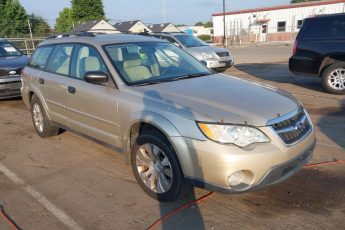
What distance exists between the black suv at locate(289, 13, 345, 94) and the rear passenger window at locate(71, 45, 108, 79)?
6066mm

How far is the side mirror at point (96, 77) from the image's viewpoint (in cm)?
396

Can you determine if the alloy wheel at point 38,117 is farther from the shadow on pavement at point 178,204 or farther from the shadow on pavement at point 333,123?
the shadow on pavement at point 333,123

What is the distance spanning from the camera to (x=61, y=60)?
5.18 meters

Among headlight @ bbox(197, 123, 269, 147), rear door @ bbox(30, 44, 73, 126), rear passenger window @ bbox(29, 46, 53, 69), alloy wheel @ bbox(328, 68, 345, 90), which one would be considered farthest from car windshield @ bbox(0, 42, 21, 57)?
headlight @ bbox(197, 123, 269, 147)

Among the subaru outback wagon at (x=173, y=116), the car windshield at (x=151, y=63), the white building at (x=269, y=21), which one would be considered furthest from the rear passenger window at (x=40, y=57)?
the white building at (x=269, y=21)

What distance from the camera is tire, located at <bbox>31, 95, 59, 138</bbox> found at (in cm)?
581

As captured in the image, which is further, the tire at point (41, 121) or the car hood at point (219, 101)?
the tire at point (41, 121)

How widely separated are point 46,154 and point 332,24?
23.8 feet

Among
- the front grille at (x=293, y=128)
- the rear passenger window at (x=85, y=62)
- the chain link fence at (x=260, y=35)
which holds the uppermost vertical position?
the rear passenger window at (x=85, y=62)

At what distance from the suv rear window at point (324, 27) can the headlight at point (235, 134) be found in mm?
6463

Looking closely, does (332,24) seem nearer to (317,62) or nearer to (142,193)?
(317,62)

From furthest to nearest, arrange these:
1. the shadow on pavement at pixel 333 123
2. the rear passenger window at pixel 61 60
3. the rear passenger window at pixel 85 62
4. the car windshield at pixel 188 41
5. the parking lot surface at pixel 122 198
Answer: the car windshield at pixel 188 41
the shadow on pavement at pixel 333 123
the rear passenger window at pixel 61 60
the rear passenger window at pixel 85 62
the parking lot surface at pixel 122 198

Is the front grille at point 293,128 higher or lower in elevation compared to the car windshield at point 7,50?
lower

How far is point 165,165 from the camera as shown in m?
3.56
